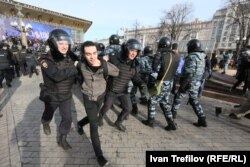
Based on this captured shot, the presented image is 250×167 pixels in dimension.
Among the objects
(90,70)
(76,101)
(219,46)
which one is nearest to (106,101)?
(90,70)

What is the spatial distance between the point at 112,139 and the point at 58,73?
177 cm

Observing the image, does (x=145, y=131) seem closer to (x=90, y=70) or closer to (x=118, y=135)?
(x=118, y=135)

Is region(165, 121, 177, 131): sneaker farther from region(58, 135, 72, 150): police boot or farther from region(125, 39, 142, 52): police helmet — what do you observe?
region(58, 135, 72, 150): police boot

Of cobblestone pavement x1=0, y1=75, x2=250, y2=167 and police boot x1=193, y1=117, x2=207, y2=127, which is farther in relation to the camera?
police boot x1=193, y1=117, x2=207, y2=127

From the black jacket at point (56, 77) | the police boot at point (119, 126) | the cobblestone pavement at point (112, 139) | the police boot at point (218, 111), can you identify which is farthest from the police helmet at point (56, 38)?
the police boot at point (218, 111)

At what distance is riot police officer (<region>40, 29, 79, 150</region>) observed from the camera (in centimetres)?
295

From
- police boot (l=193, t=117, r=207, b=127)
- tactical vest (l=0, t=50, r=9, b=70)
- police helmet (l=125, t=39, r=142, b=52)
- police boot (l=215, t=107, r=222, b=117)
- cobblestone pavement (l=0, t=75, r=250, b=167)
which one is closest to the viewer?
cobblestone pavement (l=0, t=75, r=250, b=167)

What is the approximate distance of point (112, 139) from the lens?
12.9 feet

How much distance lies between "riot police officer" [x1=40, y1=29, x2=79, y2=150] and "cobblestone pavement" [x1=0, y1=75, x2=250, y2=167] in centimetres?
54

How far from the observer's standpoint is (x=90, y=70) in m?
2.97

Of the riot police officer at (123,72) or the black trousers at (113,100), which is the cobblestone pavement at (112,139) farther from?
the riot police officer at (123,72)

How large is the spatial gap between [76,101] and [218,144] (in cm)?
438

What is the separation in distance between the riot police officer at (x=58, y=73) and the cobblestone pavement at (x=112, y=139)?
0.54 metres

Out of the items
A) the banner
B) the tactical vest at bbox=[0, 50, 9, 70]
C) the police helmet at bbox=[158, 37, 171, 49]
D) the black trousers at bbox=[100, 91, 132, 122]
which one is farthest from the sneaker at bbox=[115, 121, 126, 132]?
the banner
